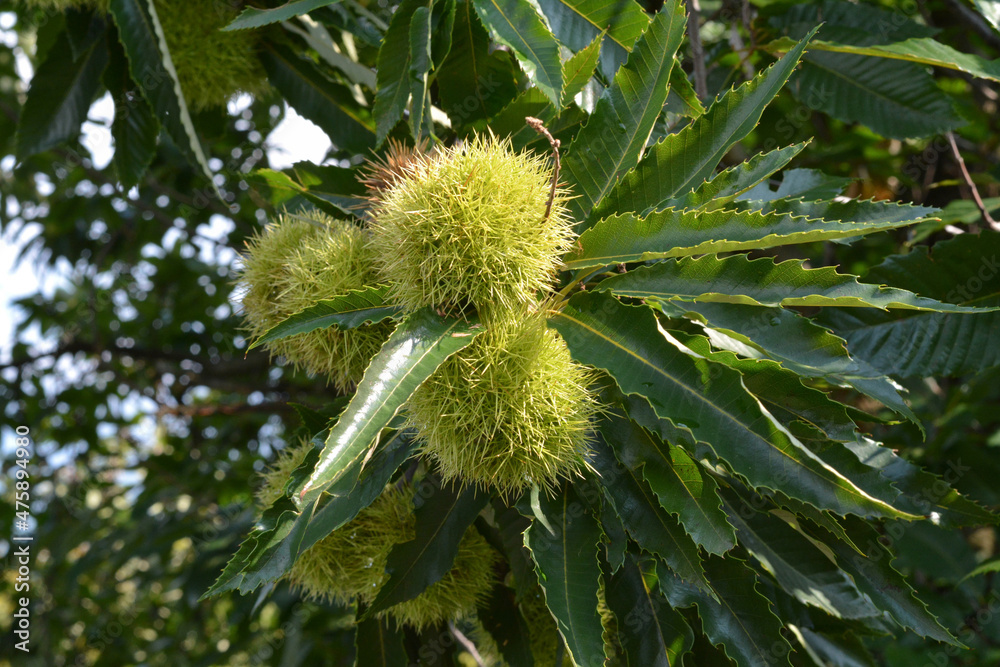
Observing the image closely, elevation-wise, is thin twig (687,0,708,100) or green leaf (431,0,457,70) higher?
green leaf (431,0,457,70)

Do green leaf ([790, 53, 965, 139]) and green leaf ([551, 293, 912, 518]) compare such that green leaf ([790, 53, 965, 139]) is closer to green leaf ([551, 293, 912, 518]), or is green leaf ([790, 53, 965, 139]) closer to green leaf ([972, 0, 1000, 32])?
green leaf ([972, 0, 1000, 32])

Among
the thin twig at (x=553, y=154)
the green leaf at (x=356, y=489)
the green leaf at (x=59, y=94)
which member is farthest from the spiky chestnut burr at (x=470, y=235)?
the green leaf at (x=59, y=94)

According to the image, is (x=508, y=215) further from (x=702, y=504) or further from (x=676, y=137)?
(x=702, y=504)

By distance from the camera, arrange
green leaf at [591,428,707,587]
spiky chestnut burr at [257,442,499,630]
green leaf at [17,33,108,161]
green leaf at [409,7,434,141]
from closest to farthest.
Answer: green leaf at [591,428,707,587] → green leaf at [409,7,434,141] → spiky chestnut burr at [257,442,499,630] → green leaf at [17,33,108,161]

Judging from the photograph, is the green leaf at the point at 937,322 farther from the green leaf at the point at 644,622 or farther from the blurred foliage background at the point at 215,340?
the green leaf at the point at 644,622

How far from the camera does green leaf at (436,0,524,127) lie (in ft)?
4.17

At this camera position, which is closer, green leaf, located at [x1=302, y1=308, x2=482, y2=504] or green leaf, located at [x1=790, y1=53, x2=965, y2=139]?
green leaf, located at [x1=302, y1=308, x2=482, y2=504]

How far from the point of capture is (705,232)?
35.6 inches

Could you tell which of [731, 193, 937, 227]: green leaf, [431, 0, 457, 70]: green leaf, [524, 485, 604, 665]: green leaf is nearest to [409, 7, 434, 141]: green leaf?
[431, 0, 457, 70]: green leaf

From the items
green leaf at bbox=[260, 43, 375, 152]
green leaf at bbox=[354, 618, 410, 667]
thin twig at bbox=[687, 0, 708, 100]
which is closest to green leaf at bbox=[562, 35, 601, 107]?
thin twig at bbox=[687, 0, 708, 100]

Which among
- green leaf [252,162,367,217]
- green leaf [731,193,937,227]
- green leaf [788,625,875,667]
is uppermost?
green leaf [252,162,367,217]

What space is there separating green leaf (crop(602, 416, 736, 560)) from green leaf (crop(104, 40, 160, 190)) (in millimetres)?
1379

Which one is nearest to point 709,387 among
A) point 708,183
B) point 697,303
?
point 697,303

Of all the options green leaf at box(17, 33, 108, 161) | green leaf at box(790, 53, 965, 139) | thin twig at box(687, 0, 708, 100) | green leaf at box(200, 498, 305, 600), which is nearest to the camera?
green leaf at box(200, 498, 305, 600)
